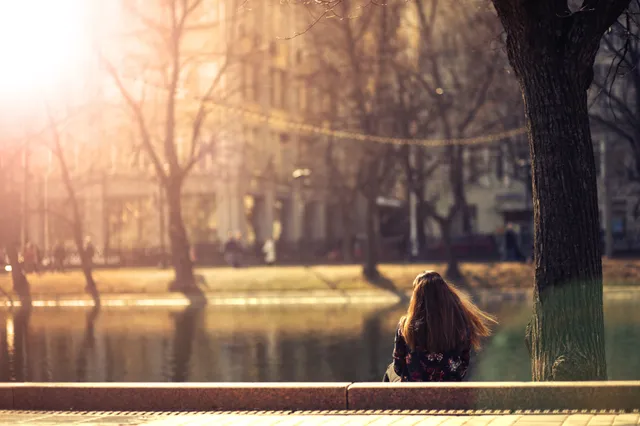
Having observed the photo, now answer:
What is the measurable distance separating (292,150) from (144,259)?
19.6 m

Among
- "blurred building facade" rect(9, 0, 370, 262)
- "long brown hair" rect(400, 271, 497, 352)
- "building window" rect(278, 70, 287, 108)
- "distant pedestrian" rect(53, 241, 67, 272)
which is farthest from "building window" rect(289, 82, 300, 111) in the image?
"long brown hair" rect(400, 271, 497, 352)

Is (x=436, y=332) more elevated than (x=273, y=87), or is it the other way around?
(x=273, y=87)

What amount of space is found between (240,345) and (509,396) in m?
12.4

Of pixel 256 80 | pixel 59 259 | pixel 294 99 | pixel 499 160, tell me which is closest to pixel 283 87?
pixel 294 99

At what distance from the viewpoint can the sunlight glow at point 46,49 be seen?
38844mm

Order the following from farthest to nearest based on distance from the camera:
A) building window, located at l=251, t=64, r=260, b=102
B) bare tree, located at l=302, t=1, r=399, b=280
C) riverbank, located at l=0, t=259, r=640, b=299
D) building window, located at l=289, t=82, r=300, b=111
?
1. building window, located at l=289, t=82, r=300, b=111
2. building window, located at l=251, t=64, r=260, b=102
3. bare tree, located at l=302, t=1, r=399, b=280
4. riverbank, located at l=0, t=259, r=640, b=299

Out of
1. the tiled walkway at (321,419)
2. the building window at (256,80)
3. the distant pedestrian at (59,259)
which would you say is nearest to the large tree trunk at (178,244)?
the distant pedestrian at (59,259)

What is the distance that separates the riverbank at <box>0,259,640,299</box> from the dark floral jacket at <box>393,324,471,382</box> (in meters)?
28.4

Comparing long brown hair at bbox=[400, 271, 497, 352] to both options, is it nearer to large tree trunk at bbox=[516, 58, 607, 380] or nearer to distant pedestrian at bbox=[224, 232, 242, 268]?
large tree trunk at bbox=[516, 58, 607, 380]

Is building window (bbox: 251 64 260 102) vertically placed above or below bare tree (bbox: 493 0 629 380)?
above

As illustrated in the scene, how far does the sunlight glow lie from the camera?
38.8 metres

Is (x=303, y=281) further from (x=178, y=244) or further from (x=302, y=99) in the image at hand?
(x=302, y=99)

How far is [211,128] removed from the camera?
194 feet

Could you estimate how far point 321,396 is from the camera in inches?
392
